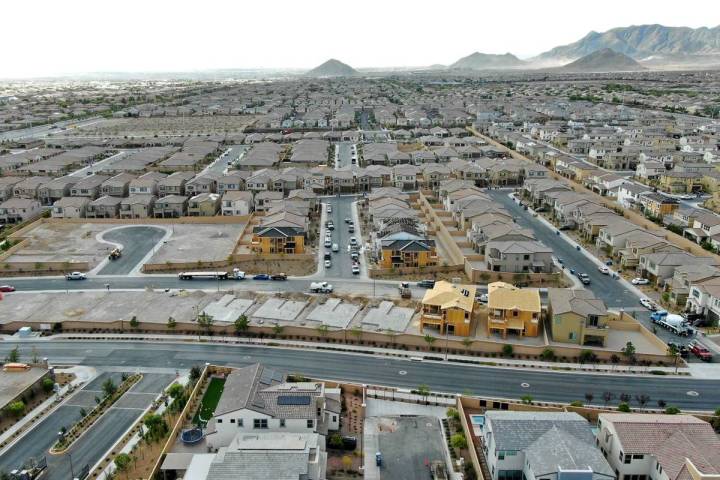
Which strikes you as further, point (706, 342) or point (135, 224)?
point (135, 224)

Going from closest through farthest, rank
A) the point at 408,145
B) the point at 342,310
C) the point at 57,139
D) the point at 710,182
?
the point at 342,310
the point at 710,182
the point at 408,145
the point at 57,139

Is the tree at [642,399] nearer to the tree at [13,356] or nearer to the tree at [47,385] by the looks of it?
the tree at [47,385]

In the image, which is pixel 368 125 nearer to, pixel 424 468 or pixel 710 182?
pixel 710 182

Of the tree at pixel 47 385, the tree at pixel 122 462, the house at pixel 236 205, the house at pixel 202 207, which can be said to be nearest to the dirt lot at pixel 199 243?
the house at pixel 236 205

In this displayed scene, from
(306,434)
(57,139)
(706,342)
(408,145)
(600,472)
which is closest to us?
(600,472)

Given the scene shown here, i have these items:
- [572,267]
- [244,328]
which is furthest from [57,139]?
[572,267]

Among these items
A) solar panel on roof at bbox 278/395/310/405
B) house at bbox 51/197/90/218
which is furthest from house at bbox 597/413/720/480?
house at bbox 51/197/90/218
